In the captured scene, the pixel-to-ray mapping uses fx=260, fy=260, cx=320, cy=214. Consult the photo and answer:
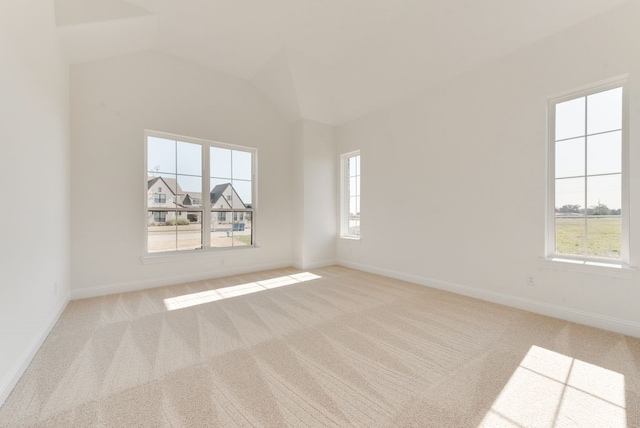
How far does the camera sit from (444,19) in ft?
9.87

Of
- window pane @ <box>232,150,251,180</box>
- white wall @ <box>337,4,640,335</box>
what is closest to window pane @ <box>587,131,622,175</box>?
white wall @ <box>337,4,640,335</box>

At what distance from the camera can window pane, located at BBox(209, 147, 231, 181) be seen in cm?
448

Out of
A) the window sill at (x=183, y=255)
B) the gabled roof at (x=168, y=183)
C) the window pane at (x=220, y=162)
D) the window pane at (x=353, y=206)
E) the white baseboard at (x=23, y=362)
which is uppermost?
the window pane at (x=220, y=162)

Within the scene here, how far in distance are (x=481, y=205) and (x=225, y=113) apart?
14.0ft

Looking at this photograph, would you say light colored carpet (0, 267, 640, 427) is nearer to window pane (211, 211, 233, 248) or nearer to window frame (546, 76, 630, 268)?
window frame (546, 76, 630, 268)

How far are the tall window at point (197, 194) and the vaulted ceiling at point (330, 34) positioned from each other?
131 cm

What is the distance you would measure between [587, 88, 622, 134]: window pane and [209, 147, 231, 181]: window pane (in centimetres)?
483

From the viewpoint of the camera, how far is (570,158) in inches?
108

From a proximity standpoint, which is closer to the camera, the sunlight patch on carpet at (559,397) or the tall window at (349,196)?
the sunlight patch on carpet at (559,397)

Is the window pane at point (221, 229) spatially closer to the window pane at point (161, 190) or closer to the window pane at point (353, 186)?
the window pane at point (161, 190)

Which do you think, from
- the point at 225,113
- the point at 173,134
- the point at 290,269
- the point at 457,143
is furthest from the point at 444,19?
the point at 290,269

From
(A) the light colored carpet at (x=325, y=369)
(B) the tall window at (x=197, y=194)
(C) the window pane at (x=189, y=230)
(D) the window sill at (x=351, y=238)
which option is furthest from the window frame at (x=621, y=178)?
(C) the window pane at (x=189, y=230)

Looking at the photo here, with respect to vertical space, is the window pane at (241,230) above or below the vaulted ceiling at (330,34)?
below

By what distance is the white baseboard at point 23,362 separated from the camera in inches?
61.8
